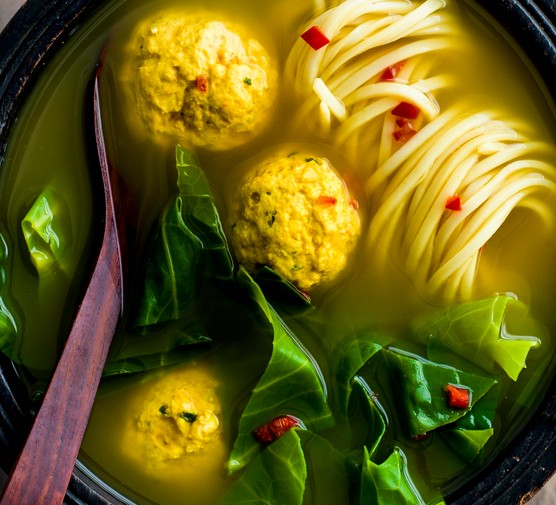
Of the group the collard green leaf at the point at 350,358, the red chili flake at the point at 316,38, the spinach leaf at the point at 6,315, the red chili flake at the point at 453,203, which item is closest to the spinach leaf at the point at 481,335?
the collard green leaf at the point at 350,358

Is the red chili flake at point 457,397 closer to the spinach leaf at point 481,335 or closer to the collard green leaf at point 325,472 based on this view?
the spinach leaf at point 481,335

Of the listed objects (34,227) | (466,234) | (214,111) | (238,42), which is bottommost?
(466,234)

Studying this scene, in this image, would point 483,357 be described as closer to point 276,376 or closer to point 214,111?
point 276,376

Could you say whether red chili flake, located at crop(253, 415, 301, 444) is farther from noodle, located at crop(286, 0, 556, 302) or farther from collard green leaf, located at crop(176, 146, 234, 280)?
noodle, located at crop(286, 0, 556, 302)

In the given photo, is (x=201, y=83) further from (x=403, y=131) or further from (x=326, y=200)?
(x=403, y=131)

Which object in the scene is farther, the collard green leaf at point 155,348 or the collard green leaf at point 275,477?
the collard green leaf at point 155,348

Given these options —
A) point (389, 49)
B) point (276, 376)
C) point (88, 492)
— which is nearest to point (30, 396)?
point (88, 492)
